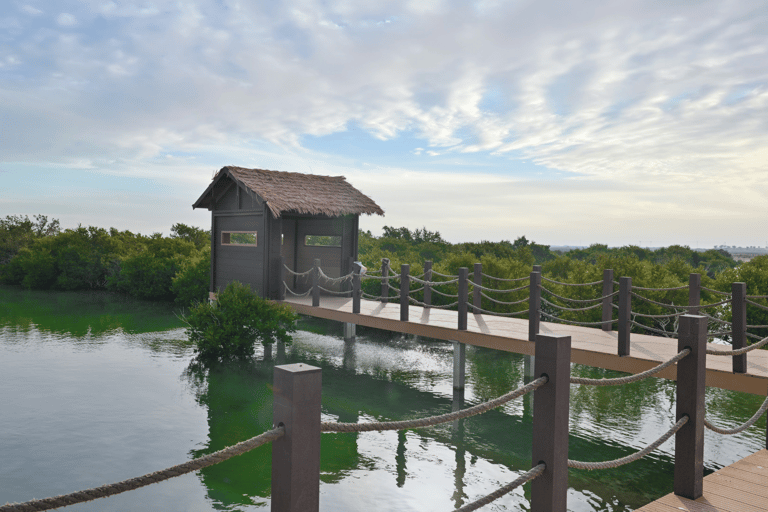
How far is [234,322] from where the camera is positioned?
13.4 meters

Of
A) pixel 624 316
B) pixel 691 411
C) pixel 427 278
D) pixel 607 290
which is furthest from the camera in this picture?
pixel 427 278

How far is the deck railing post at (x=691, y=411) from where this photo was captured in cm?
371

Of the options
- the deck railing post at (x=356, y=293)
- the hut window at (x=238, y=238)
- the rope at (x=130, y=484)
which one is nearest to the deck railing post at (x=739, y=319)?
the rope at (x=130, y=484)

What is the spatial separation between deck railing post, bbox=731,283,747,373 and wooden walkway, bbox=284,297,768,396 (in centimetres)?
14

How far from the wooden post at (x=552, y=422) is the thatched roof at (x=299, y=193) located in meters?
11.5

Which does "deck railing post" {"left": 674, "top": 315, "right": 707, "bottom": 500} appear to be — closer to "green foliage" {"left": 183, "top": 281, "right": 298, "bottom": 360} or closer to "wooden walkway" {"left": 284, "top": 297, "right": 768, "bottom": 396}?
"wooden walkway" {"left": 284, "top": 297, "right": 768, "bottom": 396}

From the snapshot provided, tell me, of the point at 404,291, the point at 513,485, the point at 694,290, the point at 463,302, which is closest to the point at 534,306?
the point at 463,302

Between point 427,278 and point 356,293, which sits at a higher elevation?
point 427,278

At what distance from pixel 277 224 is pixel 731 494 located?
41.3 ft

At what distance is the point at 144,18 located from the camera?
1438cm

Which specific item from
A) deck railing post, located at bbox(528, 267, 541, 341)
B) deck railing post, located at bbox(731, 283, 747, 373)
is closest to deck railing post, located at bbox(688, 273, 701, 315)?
deck railing post, located at bbox(731, 283, 747, 373)

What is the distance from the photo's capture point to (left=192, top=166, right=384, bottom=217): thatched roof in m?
14.5

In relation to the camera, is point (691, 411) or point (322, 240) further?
point (322, 240)

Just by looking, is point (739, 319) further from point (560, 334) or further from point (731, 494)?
point (731, 494)
